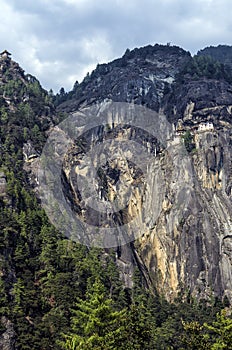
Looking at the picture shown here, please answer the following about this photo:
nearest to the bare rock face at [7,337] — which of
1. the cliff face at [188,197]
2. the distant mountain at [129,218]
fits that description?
the distant mountain at [129,218]

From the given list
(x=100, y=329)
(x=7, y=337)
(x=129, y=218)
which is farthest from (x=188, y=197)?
(x=100, y=329)

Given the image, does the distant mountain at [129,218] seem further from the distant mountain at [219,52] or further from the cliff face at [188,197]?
the distant mountain at [219,52]

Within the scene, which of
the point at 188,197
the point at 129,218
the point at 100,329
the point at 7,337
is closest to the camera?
the point at 100,329

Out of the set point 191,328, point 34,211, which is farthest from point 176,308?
point 191,328

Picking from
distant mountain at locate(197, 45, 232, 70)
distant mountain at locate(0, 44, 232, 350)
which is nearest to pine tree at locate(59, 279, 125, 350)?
distant mountain at locate(0, 44, 232, 350)

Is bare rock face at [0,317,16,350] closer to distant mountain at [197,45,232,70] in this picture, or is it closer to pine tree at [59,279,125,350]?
pine tree at [59,279,125,350]

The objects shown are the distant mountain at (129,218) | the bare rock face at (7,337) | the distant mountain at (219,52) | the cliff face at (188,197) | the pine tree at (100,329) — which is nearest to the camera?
the pine tree at (100,329)

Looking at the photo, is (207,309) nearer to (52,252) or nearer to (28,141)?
(52,252)

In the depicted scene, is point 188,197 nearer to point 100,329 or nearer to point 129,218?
point 129,218
